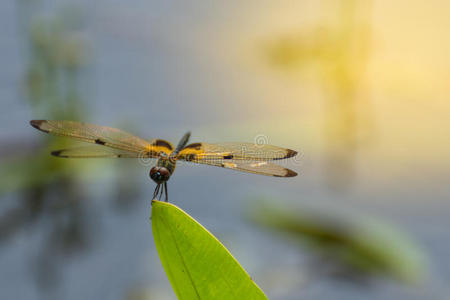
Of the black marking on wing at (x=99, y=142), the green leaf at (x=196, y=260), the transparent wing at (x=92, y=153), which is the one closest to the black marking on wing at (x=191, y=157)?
the transparent wing at (x=92, y=153)

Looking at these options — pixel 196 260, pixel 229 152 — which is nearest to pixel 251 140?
pixel 229 152

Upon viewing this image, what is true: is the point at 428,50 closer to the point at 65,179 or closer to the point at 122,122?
the point at 122,122

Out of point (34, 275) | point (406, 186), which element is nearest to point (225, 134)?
point (406, 186)

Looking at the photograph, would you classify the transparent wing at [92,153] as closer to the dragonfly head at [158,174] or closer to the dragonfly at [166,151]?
the dragonfly at [166,151]

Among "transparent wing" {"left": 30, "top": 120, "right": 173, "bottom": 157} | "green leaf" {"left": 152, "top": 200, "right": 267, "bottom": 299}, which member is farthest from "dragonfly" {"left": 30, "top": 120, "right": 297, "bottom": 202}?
"green leaf" {"left": 152, "top": 200, "right": 267, "bottom": 299}

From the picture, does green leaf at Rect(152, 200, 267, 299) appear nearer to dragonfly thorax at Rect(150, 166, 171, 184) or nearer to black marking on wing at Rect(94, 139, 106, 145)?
dragonfly thorax at Rect(150, 166, 171, 184)

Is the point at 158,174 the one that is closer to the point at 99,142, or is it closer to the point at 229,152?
the point at 229,152
